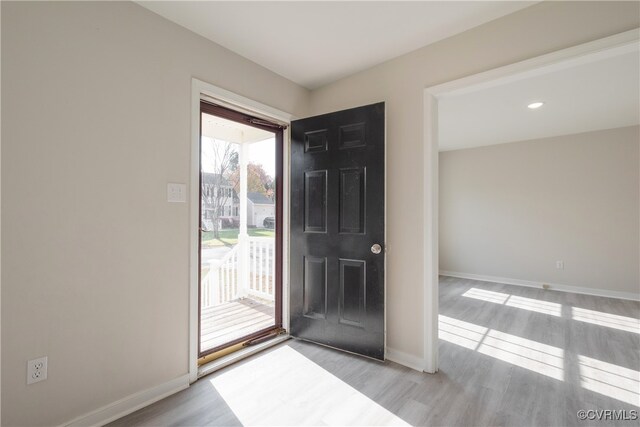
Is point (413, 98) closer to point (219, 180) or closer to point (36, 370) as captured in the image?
point (219, 180)

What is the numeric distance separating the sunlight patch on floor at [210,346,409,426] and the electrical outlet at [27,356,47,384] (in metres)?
0.96

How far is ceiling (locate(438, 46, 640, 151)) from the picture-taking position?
2.67 meters

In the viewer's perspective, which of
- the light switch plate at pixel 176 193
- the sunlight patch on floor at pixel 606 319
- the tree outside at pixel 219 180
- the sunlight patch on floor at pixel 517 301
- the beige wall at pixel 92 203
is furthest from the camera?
the sunlight patch on floor at pixel 517 301

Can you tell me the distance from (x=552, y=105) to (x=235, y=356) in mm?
4425

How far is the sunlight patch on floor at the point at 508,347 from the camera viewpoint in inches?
90.4

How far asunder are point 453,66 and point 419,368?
7.58 feet

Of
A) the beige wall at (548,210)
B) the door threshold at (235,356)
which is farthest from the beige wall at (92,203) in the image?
the beige wall at (548,210)

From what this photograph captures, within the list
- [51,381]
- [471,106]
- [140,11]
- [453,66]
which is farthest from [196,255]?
[471,106]

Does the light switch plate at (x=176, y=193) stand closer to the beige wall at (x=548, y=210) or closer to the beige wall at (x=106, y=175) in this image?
the beige wall at (x=106, y=175)

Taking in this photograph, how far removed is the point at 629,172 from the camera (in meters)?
4.14

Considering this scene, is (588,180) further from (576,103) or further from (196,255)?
(196,255)

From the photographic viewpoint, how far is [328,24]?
76.9 inches

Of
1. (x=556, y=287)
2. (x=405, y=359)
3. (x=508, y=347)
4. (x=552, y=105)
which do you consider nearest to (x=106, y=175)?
(x=405, y=359)

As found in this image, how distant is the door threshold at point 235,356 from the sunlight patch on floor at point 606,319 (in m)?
3.50
